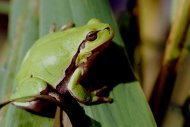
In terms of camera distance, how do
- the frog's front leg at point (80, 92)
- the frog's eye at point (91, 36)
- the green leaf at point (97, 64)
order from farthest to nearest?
the frog's eye at point (91, 36) → the frog's front leg at point (80, 92) → the green leaf at point (97, 64)

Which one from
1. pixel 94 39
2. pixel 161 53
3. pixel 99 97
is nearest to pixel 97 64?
pixel 94 39

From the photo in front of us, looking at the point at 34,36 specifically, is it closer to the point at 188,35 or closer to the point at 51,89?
the point at 51,89

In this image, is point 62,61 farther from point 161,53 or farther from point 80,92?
point 161,53

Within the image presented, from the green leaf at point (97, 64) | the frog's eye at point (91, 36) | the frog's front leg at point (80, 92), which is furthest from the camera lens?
the frog's eye at point (91, 36)

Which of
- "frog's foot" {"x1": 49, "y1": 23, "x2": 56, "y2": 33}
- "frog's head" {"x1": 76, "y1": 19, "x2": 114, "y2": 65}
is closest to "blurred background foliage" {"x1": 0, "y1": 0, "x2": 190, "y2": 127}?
"frog's foot" {"x1": 49, "y1": 23, "x2": 56, "y2": 33}

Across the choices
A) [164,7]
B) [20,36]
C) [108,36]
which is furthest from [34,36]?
[164,7]

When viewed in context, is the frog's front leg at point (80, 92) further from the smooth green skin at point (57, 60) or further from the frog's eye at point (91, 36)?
the frog's eye at point (91, 36)

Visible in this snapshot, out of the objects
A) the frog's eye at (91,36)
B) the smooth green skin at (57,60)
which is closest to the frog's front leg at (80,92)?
the smooth green skin at (57,60)

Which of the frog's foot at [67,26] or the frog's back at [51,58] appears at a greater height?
the frog's foot at [67,26]
